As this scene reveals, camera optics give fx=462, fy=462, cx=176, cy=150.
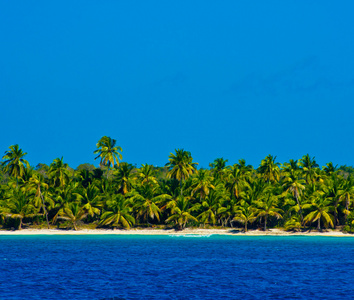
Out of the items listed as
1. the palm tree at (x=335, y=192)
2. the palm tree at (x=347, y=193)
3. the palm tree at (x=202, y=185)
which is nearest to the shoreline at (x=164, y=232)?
the palm tree at (x=347, y=193)

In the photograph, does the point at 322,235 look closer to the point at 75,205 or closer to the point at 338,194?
the point at 338,194

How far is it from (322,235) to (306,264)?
34.2 metres

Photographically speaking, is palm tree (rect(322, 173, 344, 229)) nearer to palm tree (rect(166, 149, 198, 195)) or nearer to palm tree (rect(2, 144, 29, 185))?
palm tree (rect(166, 149, 198, 195))

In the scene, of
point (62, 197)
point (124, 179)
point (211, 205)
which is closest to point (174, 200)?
point (211, 205)

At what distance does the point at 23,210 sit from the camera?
9175cm

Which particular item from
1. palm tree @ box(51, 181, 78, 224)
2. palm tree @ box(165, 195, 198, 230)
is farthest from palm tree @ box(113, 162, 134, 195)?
palm tree @ box(165, 195, 198, 230)

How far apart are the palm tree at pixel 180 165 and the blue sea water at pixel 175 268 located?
15703 mm

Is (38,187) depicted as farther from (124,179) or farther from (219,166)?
(219,166)

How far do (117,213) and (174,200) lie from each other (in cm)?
1210

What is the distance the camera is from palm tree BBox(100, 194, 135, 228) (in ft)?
302

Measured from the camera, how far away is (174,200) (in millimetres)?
96062

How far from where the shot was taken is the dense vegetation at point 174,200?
90.5 metres

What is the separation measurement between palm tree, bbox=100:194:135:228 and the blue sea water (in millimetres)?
7273

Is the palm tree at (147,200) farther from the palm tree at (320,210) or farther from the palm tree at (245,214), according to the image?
the palm tree at (320,210)
